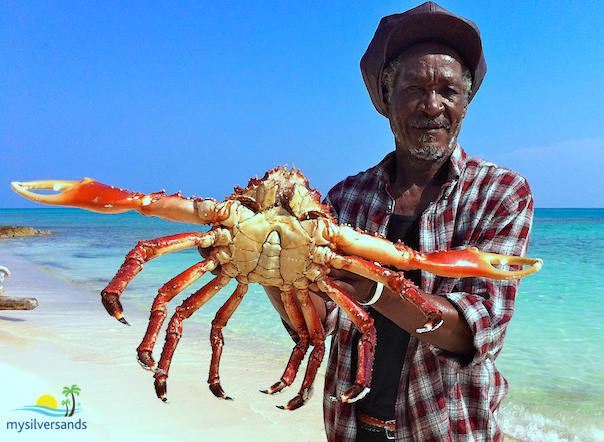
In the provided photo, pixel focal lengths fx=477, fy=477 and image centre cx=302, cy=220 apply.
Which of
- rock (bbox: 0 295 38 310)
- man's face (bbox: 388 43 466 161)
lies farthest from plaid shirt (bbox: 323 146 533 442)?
rock (bbox: 0 295 38 310)

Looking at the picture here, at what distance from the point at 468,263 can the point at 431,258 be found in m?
0.13

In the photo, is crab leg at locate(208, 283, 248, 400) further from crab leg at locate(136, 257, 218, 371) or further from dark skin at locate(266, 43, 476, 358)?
crab leg at locate(136, 257, 218, 371)

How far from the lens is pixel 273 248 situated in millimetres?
1633

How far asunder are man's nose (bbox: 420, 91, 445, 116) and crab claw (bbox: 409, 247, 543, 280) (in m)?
0.71

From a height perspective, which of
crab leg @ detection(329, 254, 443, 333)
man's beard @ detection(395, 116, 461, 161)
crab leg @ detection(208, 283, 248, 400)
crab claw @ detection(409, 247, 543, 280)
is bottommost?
crab leg @ detection(208, 283, 248, 400)

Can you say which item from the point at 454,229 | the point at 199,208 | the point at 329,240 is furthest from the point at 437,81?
the point at 199,208

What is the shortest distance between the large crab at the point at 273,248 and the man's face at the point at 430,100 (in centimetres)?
66

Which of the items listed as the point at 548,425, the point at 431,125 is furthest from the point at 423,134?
the point at 548,425

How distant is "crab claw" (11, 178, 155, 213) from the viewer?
1.73m

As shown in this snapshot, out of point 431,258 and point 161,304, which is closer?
point 431,258

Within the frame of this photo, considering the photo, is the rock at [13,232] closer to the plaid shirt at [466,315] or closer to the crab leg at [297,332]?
the crab leg at [297,332]

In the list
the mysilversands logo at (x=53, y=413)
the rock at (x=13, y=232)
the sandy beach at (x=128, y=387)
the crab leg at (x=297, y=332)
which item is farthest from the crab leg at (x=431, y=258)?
the rock at (x=13, y=232)

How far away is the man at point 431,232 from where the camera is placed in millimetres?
1850

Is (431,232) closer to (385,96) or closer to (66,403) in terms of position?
(385,96)
